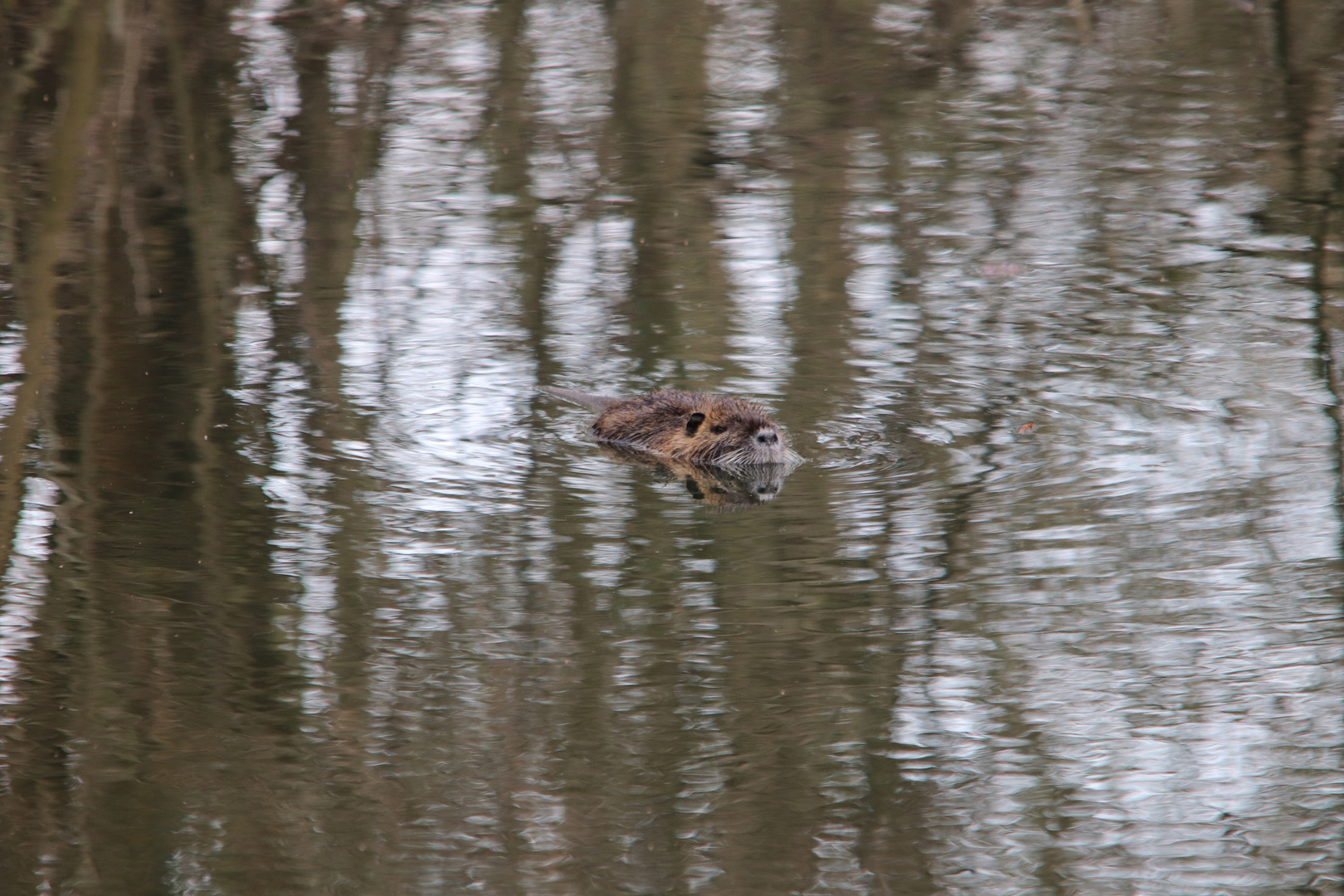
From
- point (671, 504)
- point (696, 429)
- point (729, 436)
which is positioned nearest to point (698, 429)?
point (696, 429)

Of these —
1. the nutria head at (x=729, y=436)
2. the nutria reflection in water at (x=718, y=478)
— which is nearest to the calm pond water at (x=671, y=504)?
the nutria reflection in water at (x=718, y=478)

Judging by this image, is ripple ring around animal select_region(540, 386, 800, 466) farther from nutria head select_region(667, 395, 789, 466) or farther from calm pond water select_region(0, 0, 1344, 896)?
calm pond water select_region(0, 0, 1344, 896)

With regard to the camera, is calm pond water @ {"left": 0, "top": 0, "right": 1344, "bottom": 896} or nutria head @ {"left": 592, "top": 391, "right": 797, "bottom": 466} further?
nutria head @ {"left": 592, "top": 391, "right": 797, "bottom": 466}

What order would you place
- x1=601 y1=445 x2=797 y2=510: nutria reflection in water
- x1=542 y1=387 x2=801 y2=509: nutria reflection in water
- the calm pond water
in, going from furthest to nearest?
1. x1=542 y1=387 x2=801 y2=509: nutria reflection in water
2. x1=601 y1=445 x2=797 y2=510: nutria reflection in water
3. the calm pond water

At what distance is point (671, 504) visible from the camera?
7.12 m

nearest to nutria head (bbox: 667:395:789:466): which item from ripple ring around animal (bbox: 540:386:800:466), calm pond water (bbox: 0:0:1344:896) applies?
ripple ring around animal (bbox: 540:386:800:466)

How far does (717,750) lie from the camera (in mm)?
4812

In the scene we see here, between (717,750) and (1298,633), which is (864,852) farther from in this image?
(1298,633)

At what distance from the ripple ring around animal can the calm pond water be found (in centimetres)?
17

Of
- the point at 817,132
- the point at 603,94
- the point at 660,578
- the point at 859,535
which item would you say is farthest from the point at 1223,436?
the point at 603,94

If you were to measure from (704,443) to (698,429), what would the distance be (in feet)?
0.28

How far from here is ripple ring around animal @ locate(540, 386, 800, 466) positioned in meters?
7.47

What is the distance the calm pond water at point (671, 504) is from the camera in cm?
446

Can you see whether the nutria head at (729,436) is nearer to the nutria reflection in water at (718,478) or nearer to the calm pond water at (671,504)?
the nutria reflection in water at (718,478)
